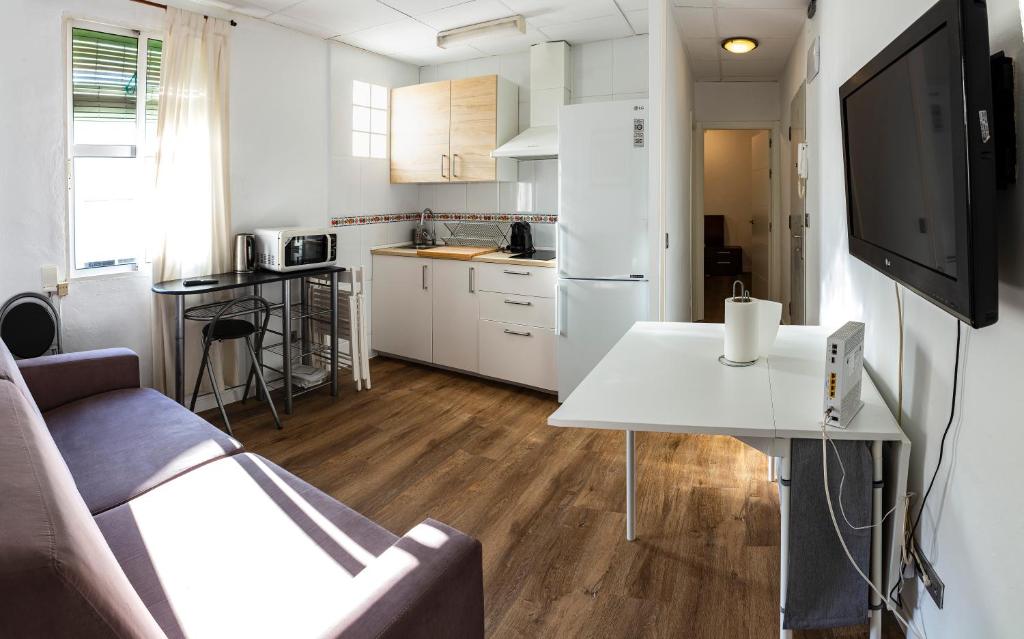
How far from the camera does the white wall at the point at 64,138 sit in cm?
304

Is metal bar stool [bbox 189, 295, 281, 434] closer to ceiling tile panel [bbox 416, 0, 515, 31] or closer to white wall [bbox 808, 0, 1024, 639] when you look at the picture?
ceiling tile panel [bbox 416, 0, 515, 31]

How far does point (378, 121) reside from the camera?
202 inches

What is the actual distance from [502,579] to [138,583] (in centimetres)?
116

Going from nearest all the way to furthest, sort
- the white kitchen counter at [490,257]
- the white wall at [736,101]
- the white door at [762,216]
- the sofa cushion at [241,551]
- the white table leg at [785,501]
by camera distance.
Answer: the sofa cushion at [241,551]
the white table leg at [785,501]
the white kitchen counter at [490,257]
the white wall at [736,101]
the white door at [762,216]

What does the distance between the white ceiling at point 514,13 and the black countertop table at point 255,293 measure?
161cm

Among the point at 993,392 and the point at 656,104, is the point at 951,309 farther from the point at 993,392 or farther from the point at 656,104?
the point at 656,104

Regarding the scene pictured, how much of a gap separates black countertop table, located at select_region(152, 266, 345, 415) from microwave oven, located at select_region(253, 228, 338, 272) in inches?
1.8

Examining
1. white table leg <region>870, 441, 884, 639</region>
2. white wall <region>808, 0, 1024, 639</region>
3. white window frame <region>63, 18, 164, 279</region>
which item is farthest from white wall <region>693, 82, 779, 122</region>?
white table leg <region>870, 441, 884, 639</region>

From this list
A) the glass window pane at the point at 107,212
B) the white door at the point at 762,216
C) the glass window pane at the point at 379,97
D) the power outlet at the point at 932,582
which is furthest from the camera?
the white door at the point at 762,216

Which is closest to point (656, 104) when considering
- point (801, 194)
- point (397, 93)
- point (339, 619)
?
point (801, 194)

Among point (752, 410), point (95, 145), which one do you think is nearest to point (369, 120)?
point (95, 145)

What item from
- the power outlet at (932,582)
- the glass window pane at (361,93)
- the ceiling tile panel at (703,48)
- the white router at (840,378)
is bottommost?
the power outlet at (932,582)

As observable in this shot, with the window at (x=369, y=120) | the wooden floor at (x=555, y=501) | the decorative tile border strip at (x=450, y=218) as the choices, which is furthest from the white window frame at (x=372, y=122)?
the wooden floor at (x=555, y=501)

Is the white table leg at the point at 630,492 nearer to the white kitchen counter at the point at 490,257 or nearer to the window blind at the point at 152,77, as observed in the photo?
the white kitchen counter at the point at 490,257
